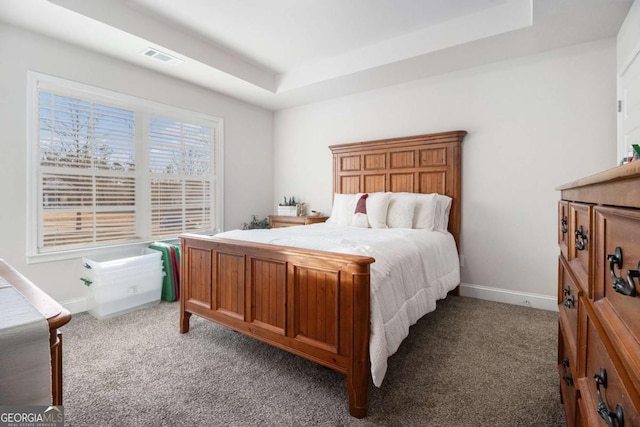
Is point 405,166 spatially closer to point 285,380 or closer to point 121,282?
point 285,380

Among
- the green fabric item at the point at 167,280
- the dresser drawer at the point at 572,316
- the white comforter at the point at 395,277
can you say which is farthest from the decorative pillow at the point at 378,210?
the green fabric item at the point at 167,280

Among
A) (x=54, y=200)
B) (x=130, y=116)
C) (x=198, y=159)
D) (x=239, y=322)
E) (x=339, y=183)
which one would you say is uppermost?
(x=130, y=116)

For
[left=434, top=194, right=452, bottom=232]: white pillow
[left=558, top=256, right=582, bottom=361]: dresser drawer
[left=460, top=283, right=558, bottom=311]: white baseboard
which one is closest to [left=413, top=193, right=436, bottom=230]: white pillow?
[left=434, top=194, right=452, bottom=232]: white pillow

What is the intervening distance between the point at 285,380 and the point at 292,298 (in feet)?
1.62

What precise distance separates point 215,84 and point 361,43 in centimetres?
186

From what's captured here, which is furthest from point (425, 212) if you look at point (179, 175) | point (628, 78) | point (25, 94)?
point (25, 94)

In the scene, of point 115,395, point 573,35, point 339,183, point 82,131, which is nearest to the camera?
point 115,395

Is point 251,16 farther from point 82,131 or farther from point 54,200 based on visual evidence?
point 54,200

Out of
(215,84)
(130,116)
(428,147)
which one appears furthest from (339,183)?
(130,116)

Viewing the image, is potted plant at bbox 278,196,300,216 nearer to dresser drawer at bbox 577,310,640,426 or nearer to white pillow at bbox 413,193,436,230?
white pillow at bbox 413,193,436,230

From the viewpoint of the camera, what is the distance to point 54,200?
9.43ft

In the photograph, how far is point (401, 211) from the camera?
10.9 ft

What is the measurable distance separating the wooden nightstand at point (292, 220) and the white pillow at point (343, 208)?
0.35m

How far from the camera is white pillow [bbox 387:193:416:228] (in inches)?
129
